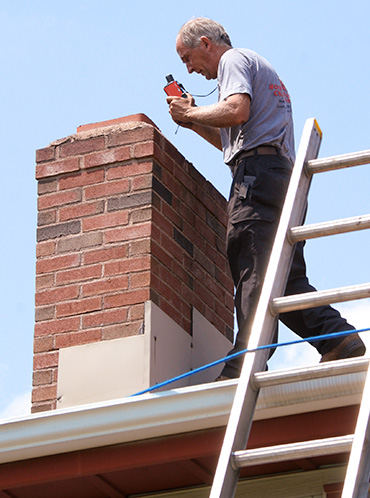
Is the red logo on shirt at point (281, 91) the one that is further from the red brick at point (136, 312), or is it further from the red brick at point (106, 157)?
the red brick at point (136, 312)

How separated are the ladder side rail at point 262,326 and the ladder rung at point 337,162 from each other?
0.11 feet

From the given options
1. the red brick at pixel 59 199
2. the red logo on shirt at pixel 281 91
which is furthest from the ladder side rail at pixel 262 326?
the red brick at pixel 59 199

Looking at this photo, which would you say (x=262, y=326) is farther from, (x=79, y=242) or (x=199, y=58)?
(x=199, y=58)

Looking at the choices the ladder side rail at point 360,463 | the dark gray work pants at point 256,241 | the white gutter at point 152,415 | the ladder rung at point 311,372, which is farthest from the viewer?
the dark gray work pants at point 256,241

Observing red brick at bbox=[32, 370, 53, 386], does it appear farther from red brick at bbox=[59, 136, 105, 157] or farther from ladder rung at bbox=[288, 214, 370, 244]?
ladder rung at bbox=[288, 214, 370, 244]

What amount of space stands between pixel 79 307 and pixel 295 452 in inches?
88.5

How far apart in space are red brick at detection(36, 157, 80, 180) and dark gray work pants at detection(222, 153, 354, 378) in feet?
3.30

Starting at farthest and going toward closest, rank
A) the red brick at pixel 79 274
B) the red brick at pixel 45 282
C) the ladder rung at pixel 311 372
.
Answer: the red brick at pixel 45 282 < the red brick at pixel 79 274 < the ladder rung at pixel 311 372

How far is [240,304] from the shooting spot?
16.1ft

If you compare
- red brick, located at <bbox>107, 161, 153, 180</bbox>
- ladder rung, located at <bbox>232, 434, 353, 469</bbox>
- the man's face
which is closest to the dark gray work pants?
red brick, located at <bbox>107, 161, 153, 180</bbox>

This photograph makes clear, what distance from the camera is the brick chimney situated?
17.4 feet

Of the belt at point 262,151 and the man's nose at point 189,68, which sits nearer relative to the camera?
the belt at point 262,151

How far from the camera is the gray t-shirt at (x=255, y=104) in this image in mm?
5191

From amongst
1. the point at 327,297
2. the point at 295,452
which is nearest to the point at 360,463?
the point at 295,452
